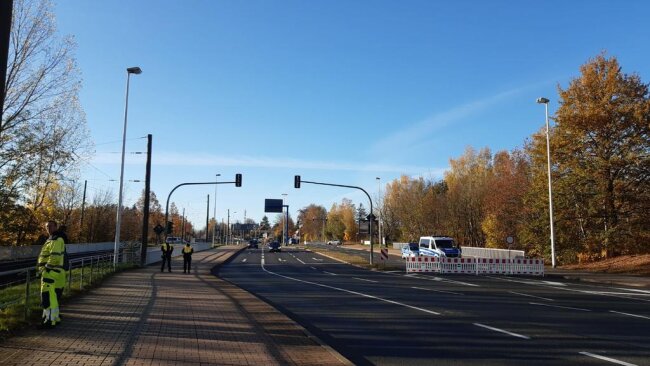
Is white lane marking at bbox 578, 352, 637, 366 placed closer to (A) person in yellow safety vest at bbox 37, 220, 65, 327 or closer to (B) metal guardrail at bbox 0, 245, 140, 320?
(A) person in yellow safety vest at bbox 37, 220, 65, 327

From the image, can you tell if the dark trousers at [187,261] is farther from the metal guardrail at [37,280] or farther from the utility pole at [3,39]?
the utility pole at [3,39]

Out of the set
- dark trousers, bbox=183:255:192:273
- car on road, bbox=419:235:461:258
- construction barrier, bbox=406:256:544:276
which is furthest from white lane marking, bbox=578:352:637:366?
car on road, bbox=419:235:461:258

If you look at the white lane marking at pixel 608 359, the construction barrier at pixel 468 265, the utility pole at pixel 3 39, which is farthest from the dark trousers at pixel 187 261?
the utility pole at pixel 3 39

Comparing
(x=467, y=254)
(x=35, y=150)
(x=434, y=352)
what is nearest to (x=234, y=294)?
(x=434, y=352)

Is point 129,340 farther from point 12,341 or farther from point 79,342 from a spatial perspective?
point 12,341

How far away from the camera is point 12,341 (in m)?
8.18

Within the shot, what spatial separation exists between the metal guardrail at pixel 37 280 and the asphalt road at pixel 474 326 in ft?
18.7

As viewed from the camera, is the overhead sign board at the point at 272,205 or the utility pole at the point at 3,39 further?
the overhead sign board at the point at 272,205

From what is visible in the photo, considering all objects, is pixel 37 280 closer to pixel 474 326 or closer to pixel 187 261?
pixel 474 326

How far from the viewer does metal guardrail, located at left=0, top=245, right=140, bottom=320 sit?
1019 centimetres

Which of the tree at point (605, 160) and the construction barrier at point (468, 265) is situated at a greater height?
the tree at point (605, 160)

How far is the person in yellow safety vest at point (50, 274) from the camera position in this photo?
924cm

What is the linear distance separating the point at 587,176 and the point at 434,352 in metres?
34.7

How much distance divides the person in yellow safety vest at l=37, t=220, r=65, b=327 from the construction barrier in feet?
90.8
